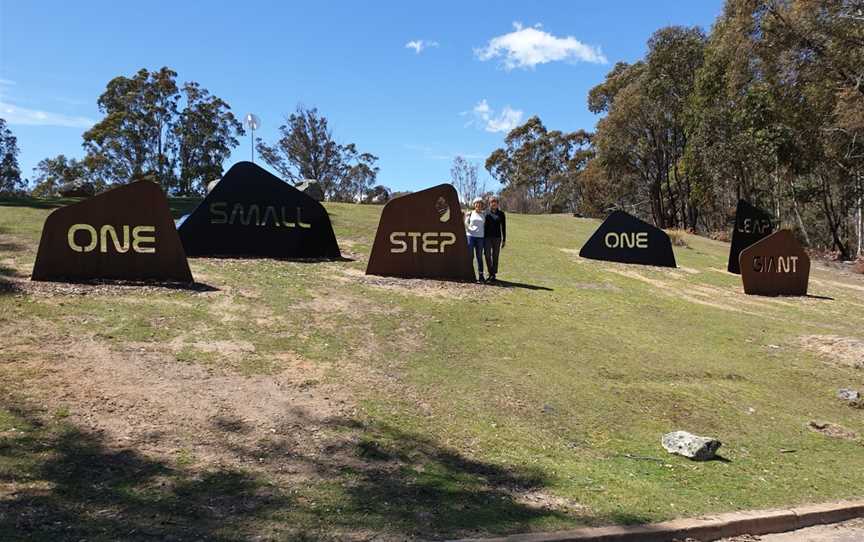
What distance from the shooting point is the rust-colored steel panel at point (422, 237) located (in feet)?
36.7

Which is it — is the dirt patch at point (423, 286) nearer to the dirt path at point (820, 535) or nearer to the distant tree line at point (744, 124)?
the dirt path at point (820, 535)

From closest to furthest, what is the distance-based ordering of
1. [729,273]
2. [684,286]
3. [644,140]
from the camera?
[684,286] < [729,273] < [644,140]

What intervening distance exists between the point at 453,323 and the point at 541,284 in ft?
14.2

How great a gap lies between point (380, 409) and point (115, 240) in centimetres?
522

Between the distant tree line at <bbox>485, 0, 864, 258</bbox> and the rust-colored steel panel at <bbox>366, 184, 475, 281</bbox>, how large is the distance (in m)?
18.9

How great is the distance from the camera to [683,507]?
14.6 feet

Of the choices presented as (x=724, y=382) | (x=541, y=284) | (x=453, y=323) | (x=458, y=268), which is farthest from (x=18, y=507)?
(x=541, y=284)

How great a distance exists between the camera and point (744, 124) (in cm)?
3120

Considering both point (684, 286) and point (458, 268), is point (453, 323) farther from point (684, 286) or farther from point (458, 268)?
point (684, 286)

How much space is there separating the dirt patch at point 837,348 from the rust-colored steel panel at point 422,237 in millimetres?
5882

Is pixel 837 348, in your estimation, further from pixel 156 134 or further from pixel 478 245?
pixel 156 134

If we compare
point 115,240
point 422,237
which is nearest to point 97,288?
point 115,240

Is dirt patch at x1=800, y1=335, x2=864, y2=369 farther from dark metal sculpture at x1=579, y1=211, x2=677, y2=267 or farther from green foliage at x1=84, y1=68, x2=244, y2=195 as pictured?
green foliage at x1=84, y1=68, x2=244, y2=195

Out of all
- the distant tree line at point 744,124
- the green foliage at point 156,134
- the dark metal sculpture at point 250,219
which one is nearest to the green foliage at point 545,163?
the distant tree line at point 744,124
